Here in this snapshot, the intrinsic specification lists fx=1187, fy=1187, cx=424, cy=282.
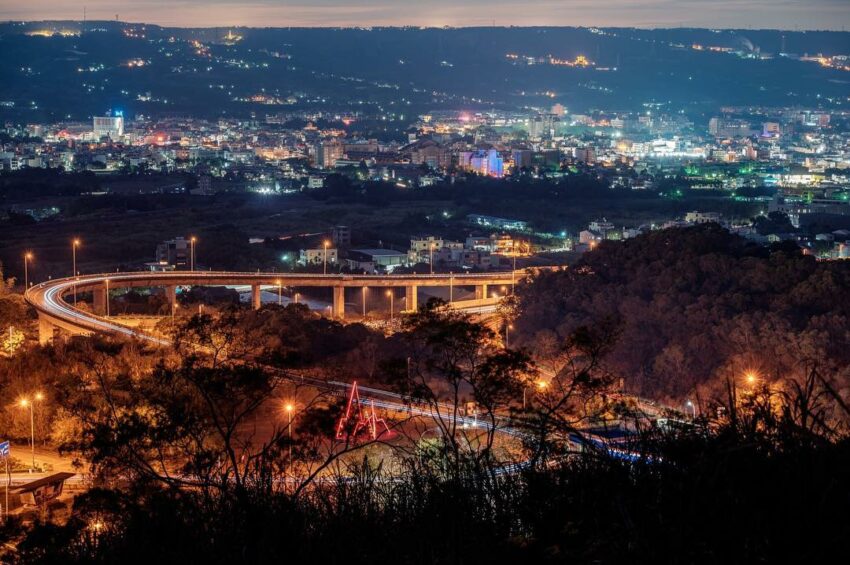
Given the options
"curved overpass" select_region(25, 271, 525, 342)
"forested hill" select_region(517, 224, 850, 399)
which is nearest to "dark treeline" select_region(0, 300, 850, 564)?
"forested hill" select_region(517, 224, 850, 399)

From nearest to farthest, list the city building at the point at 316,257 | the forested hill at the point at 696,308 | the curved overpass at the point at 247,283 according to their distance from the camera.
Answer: the forested hill at the point at 696,308
the curved overpass at the point at 247,283
the city building at the point at 316,257

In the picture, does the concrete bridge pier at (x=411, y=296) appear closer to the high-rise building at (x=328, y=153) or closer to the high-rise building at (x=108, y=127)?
the high-rise building at (x=328, y=153)

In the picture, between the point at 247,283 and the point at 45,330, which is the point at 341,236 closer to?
the point at 247,283

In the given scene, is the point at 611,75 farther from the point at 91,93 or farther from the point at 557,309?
the point at 557,309

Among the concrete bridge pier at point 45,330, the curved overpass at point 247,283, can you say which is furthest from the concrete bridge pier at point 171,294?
the concrete bridge pier at point 45,330

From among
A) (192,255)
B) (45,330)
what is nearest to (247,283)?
(192,255)

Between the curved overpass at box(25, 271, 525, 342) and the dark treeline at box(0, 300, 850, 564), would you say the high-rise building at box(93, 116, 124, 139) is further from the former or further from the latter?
the dark treeline at box(0, 300, 850, 564)

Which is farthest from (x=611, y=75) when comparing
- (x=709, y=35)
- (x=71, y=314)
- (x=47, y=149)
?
(x=71, y=314)
